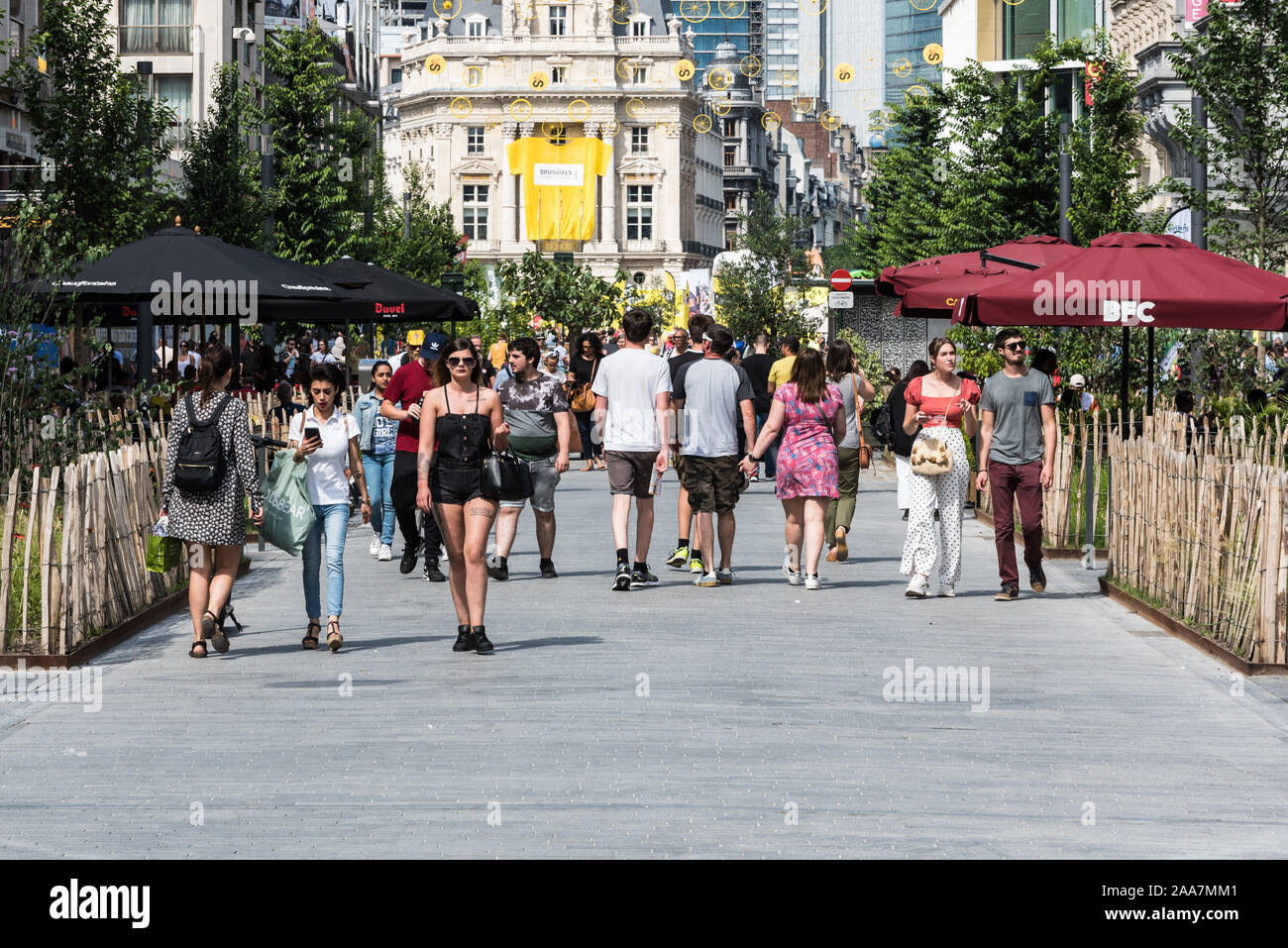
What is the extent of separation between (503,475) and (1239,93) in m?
12.7

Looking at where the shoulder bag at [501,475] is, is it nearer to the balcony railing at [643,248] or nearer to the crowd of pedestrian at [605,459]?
the crowd of pedestrian at [605,459]

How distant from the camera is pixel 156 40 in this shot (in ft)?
219

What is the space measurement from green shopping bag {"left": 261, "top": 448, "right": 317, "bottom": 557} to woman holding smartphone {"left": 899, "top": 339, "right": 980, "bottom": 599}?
4272 mm

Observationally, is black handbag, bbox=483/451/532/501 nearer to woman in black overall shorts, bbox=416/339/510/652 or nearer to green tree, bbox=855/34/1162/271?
woman in black overall shorts, bbox=416/339/510/652

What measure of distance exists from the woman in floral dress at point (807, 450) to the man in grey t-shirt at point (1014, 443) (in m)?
1.05

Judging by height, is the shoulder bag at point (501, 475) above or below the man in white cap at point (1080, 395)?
below

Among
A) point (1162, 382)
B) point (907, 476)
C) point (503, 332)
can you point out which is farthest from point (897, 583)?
point (503, 332)

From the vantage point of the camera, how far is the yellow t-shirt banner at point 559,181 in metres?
128

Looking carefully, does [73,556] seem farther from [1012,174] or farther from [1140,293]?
[1012,174]

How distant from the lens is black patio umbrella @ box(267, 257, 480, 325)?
22.7m

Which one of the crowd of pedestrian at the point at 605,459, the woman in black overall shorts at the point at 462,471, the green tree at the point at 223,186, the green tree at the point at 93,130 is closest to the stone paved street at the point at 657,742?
the woman in black overall shorts at the point at 462,471

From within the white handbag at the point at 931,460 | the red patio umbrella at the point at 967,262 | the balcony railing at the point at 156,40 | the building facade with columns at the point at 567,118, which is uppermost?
the building facade with columns at the point at 567,118

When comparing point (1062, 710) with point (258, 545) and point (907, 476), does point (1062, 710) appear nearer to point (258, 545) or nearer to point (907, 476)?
point (907, 476)

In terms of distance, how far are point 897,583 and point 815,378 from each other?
1.61 metres
